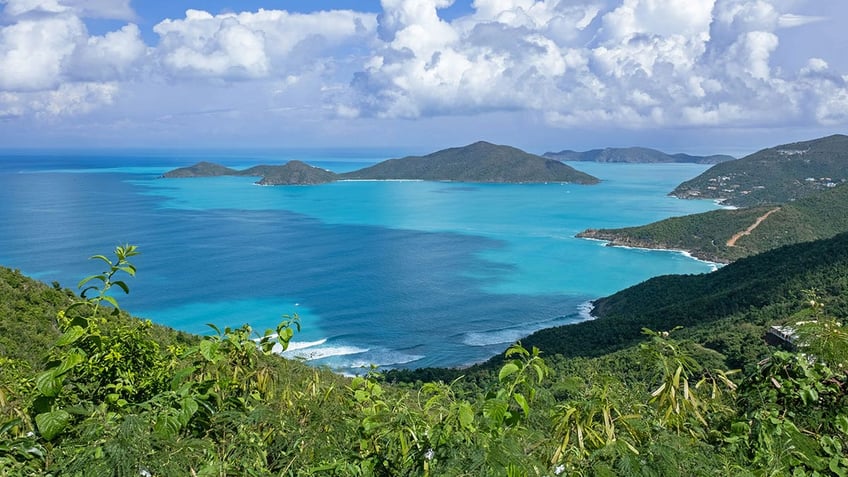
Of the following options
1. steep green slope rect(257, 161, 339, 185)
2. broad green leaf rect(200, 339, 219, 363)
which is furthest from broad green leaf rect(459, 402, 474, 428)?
steep green slope rect(257, 161, 339, 185)

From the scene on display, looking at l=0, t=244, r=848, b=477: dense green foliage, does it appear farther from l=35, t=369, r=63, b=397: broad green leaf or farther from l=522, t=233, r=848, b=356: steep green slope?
l=522, t=233, r=848, b=356: steep green slope

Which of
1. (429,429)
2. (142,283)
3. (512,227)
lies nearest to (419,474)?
(429,429)

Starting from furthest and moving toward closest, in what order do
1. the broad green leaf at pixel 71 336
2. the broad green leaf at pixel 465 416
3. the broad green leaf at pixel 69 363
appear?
1. the broad green leaf at pixel 71 336
2. the broad green leaf at pixel 69 363
3. the broad green leaf at pixel 465 416

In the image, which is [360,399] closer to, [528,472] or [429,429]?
[429,429]

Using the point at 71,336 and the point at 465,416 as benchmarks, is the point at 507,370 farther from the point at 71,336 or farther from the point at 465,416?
the point at 71,336

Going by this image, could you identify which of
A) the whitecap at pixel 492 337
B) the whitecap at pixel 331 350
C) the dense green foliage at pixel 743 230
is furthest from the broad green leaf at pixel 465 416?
the dense green foliage at pixel 743 230

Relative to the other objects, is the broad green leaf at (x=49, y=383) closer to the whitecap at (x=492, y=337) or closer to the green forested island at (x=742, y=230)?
the whitecap at (x=492, y=337)
